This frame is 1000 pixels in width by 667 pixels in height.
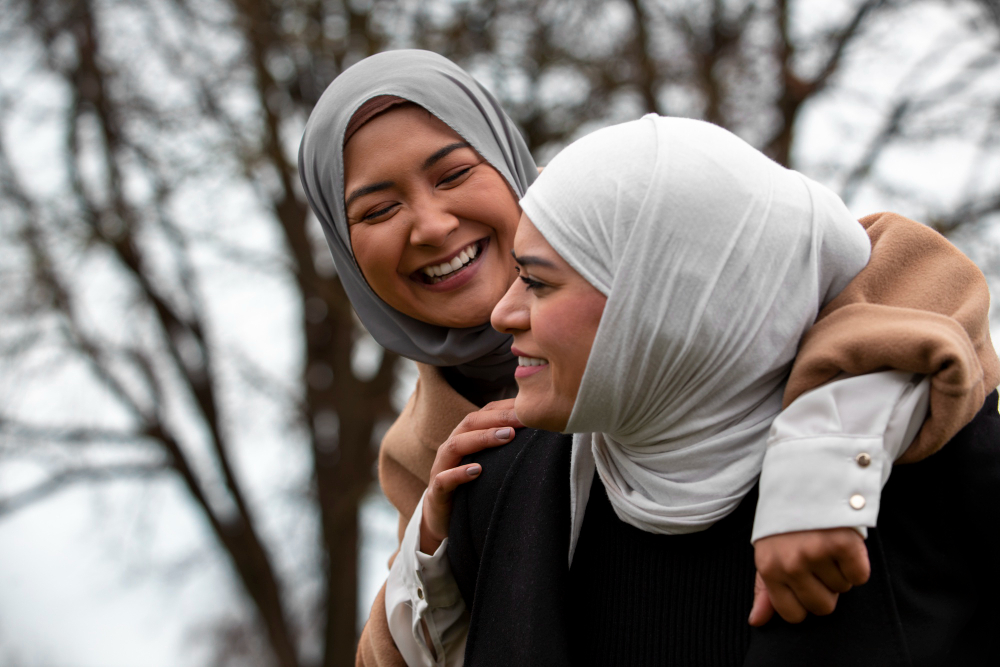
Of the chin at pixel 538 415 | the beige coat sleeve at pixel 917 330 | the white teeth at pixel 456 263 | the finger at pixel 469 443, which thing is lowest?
the finger at pixel 469 443

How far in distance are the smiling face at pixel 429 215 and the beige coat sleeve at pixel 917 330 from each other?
0.91m

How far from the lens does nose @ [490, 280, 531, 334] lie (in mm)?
1561

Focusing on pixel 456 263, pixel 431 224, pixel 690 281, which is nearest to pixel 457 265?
pixel 456 263

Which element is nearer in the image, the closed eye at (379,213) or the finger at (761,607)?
the finger at (761,607)

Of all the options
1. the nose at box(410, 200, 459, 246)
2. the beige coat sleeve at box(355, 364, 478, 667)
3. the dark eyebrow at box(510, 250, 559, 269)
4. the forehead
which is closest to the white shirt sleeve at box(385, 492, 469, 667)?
the beige coat sleeve at box(355, 364, 478, 667)

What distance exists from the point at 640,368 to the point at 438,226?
784 millimetres

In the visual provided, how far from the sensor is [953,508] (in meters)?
1.41

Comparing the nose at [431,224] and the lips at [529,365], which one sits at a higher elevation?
the nose at [431,224]

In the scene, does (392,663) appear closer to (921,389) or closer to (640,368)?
(640,368)

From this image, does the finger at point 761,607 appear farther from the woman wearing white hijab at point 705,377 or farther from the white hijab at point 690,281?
the white hijab at point 690,281

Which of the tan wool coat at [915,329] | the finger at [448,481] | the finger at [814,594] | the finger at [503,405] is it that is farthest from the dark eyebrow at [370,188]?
the finger at [814,594]

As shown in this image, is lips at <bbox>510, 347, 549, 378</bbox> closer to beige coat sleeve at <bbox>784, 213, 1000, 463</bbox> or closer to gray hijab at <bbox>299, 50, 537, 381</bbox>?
beige coat sleeve at <bbox>784, 213, 1000, 463</bbox>

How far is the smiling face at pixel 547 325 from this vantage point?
147cm

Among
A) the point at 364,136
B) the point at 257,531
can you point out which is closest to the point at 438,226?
the point at 364,136
